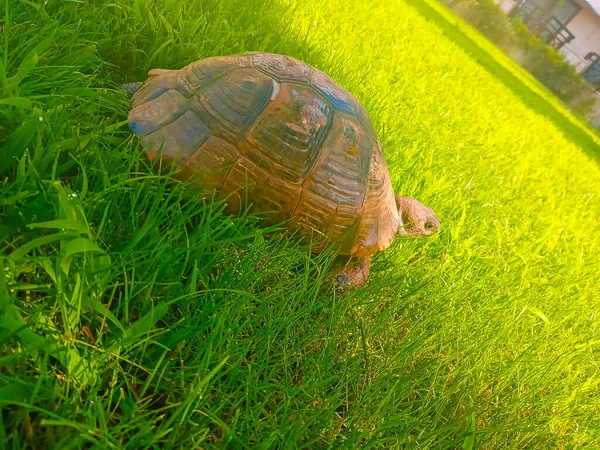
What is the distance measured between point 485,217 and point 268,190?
6.18ft

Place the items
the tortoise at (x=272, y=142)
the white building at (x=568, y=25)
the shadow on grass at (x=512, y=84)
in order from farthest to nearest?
the white building at (x=568, y=25)
the shadow on grass at (x=512, y=84)
the tortoise at (x=272, y=142)

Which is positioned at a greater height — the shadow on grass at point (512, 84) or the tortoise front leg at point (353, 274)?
the shadow on grass at point (512, 84)

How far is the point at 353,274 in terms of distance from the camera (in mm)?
1807

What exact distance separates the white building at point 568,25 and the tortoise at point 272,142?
130 feet

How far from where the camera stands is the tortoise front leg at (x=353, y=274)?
1690 millimetres

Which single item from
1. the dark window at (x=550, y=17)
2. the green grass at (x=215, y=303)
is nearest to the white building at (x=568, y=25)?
the dark window at (x=550, y=17)

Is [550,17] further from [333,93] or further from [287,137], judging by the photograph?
[287,137]

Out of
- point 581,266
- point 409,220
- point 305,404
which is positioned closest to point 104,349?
point 305,404

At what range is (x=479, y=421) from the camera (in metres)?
1.56

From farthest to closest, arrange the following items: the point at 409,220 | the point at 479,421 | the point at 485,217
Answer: the point at 485,217, the point at 409,220, the point at 479,421

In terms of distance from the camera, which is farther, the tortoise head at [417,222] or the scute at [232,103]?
the tortoise head at [417,222]

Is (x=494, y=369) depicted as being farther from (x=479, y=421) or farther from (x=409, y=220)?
(x=409, y=220)

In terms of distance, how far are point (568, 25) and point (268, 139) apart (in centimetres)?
4444

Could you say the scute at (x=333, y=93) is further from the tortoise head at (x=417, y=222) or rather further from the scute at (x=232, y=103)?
the tortoise head at (x=417, y=222)
